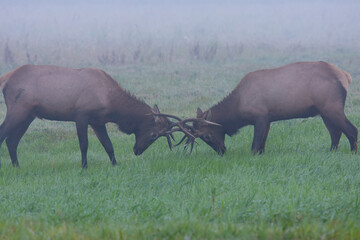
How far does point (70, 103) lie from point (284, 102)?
11.3 feet

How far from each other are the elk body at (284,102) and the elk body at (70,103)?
38.8 inches

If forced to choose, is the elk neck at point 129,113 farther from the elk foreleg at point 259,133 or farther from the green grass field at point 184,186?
the elk foreleg at point 259,133

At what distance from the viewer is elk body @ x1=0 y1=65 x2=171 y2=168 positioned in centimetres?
868

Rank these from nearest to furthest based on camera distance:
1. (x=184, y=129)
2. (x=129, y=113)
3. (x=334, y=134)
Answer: (x=184, y=129)
(x=129, y=113)
(x=334, y=134)

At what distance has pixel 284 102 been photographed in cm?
905

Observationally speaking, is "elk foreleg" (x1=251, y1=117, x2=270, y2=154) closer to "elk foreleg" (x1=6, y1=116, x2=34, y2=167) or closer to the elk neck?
the elk neck

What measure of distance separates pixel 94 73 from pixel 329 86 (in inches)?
150

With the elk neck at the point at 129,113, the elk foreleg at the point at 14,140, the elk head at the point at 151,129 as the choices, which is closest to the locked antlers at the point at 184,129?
the elk head at the point at 151,129

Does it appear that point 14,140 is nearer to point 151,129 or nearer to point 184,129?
point 151,129

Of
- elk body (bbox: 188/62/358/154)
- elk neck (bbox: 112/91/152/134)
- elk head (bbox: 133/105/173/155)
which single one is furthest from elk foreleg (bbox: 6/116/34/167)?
elk body (bbox: 188/62/358/154)

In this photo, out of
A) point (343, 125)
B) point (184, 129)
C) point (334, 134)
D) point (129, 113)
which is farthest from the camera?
point (334, 134)

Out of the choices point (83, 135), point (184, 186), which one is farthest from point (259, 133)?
point (83, 135)

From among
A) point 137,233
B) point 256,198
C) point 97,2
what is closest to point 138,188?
point 256,198

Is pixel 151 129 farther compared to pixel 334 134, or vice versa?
pixel 334 134
